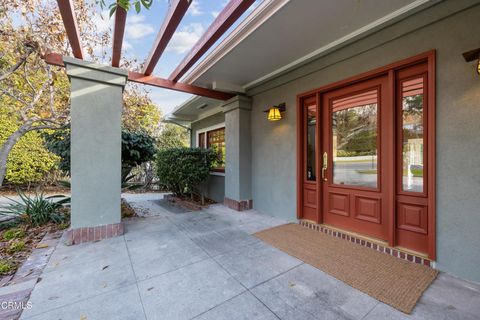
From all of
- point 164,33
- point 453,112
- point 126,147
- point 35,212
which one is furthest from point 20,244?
Answer: point 453,112

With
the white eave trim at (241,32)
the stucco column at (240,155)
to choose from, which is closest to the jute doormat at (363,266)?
the stucco column at (240,155)

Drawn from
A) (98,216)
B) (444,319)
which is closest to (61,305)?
(98,216)

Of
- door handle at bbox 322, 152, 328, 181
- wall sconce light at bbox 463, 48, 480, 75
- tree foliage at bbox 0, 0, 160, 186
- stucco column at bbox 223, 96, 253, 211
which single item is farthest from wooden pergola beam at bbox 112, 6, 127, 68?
wall sconce light at bbox 463, 48, 480, 75

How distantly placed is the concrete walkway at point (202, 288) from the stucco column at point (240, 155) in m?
1.90

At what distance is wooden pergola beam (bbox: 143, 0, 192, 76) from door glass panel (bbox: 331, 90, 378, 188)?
8.65 feet

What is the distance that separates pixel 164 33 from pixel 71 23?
1082mm

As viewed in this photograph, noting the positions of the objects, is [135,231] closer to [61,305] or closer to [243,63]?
[61,305]

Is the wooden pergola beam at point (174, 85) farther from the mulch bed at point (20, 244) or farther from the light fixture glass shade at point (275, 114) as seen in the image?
the mulch bed at point (20, 244)

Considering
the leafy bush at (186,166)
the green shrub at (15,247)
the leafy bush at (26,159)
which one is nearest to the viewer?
the green shrub at (15,247)

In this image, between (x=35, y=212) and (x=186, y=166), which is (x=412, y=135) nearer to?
(x=186, y=166)

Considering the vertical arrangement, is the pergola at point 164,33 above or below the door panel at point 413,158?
above

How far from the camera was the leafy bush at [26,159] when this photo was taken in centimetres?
724

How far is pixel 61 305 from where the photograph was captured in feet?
5.84

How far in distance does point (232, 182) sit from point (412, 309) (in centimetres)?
388
